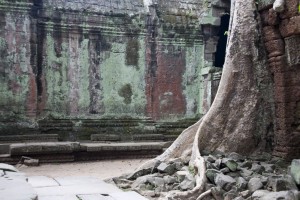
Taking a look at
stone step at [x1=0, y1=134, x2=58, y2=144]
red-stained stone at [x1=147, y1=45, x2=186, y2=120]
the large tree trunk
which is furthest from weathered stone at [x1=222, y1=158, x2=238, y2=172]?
red-stained stone at [x1=147, y1=45, x2=186, y2=120]

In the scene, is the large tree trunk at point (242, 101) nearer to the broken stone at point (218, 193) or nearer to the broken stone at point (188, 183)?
the broken stone at point (188, 183)

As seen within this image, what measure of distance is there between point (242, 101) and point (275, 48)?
2.71 feet

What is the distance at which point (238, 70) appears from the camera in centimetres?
529

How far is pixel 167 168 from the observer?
16.2 feet

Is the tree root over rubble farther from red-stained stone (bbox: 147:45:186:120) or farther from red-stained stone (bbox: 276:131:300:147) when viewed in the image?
red-stained stone (bbox: 147:45:186:120)

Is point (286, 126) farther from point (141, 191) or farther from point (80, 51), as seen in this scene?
point (80, 51)

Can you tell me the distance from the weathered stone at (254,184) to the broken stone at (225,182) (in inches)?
6.6

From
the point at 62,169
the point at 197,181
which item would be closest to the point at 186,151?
the point at 197,181

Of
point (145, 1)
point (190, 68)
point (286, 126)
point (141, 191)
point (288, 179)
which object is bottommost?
point (141, 191)

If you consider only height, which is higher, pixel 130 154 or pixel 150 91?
pixel 150 91

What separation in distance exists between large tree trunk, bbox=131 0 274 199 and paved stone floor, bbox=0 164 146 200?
80 cm

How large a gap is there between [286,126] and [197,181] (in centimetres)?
153

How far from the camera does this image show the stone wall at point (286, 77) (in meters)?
4.97

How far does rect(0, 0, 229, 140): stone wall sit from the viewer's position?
29.7ft
